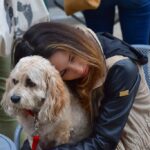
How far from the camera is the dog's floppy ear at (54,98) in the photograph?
193 cm

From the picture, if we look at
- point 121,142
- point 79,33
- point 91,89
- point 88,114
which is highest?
point 79,33

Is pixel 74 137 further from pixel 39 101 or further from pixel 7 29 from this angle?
pixel 7 29

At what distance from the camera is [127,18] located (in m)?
3.09

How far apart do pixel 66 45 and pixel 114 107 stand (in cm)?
34

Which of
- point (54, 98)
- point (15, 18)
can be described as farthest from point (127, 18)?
point (54, 98)

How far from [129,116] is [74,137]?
26 cm

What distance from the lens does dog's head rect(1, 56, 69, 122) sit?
1910 mm

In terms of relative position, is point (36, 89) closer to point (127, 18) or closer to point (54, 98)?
point (54, 98)

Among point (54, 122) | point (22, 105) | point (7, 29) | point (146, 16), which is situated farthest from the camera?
point (146, 16)

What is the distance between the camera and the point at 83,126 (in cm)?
214

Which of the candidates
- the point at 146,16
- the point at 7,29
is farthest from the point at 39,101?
the point at 146,16

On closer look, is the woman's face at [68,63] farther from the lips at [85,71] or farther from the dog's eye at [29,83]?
the dog's eye at [29,83]

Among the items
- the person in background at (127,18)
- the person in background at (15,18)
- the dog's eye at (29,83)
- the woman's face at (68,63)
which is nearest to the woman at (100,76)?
the woman's face at (68,63)

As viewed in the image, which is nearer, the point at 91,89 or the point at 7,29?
the point at 91,89
